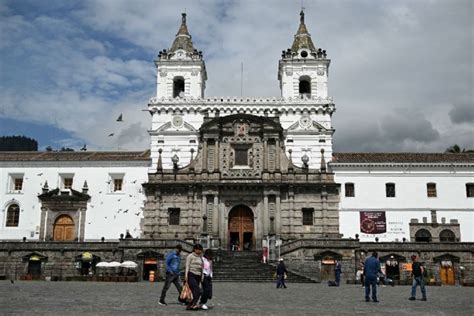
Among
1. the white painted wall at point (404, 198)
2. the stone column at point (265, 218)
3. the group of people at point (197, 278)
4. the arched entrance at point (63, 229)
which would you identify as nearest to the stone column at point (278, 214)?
the stone column at point (265, 218)

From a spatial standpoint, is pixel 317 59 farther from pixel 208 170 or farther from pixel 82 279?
pixel 82 279

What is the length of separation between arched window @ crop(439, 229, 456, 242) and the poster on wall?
15.2ft

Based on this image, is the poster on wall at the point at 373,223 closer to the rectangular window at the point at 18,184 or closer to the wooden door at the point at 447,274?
the wooden door at the point at 447,274

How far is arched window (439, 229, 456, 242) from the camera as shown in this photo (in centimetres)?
4409

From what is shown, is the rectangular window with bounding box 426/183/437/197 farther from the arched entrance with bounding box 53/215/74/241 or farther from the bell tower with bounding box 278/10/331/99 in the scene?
the arched entrance with bounding box 53/215/74/241

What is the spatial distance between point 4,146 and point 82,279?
43064 mm

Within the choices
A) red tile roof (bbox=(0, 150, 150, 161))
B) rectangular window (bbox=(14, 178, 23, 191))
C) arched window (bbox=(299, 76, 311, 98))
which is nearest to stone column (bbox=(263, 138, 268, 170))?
arched window (bbox=(299, 76, 311, 98))

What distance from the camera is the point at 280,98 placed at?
1911 inches

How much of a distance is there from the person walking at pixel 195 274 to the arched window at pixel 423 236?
3346cm

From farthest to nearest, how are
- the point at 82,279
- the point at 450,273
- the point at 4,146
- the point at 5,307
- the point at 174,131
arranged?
the point at 4,146 < the point at 174,131 < the point at 450,273 < the point at 82,279 < the point at 5,307

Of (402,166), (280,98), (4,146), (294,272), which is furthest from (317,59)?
(4,146)

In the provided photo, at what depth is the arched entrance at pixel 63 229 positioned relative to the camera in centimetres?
4566

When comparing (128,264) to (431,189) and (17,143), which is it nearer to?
(431,189)

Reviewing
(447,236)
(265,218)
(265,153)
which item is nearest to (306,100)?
(265,153)
